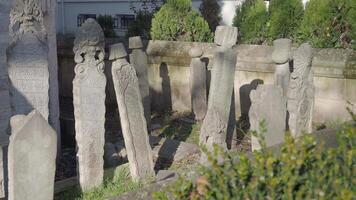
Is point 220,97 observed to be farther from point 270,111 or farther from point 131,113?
point 131,113

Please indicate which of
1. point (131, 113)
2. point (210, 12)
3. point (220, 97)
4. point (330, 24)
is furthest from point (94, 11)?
point (131, 113)

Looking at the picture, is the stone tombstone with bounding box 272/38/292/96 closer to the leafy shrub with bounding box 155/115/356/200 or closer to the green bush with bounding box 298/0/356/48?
the green bush with bounding box 298/0/356/48

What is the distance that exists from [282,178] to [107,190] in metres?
3.57

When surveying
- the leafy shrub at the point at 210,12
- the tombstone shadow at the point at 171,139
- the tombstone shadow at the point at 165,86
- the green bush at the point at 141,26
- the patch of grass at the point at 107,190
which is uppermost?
the leafy shrub at the point at 210,12

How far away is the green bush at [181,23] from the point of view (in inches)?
425

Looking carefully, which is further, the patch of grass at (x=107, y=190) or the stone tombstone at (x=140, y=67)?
the stone tombstone at (x=140, y=67)

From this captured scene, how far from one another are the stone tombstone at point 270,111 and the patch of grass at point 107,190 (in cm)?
141

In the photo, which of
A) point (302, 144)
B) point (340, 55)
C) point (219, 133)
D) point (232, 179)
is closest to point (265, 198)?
point (232, 179)

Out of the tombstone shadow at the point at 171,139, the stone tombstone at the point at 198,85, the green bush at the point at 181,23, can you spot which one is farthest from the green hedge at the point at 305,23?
the tombstone shadow at the point at 171,139

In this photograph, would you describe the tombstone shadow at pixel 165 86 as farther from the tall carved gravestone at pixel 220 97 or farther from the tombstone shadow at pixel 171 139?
the tall carved gravestone at pixel 220 97

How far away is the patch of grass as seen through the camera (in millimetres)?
5488

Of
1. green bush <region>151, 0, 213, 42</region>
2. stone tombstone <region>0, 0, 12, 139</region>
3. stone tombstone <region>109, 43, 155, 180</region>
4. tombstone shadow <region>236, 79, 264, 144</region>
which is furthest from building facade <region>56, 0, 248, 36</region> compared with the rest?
stone tombstone <region>109, 43, 155, 180</region>

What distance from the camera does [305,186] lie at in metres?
2.37

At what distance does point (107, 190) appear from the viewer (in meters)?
5.68
